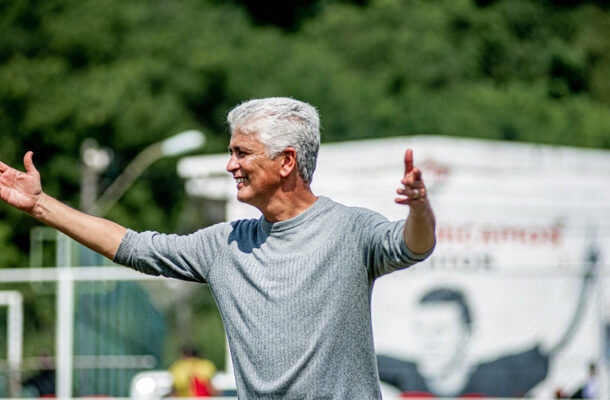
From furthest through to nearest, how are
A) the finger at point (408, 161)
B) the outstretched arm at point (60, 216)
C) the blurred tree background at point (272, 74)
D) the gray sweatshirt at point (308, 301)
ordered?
the blurred tree background at point (272, 74) → the outstretched arm at point (60, 216) → the gray sweatshirt at point (308, 301) → the finger at point (408, 161)

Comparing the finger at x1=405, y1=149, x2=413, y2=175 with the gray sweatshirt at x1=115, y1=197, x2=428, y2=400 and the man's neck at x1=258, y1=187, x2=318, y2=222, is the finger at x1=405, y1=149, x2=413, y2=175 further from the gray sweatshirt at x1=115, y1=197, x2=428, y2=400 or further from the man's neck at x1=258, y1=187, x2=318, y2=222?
the man's neck at x1=258, y1=187, x2=318, y2=222

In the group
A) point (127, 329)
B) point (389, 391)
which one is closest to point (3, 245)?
point (127, 329)

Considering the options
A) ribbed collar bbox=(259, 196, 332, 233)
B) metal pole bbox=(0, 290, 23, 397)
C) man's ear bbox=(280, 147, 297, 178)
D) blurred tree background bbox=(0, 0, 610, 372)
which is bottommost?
metal pole bbox=(0, 290, 23, 397)

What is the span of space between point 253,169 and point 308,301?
45cm

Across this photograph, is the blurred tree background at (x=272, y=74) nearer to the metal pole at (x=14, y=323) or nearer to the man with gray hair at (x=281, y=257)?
the metal pole at (x=14, y=323)

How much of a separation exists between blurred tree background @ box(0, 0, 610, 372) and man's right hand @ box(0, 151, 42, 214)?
29.2m

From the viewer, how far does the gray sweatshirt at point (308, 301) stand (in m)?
4.08

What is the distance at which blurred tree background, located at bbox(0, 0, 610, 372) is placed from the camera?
134 ft

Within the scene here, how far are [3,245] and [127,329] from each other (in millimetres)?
21942

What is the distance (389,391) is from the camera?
1301 centimetres

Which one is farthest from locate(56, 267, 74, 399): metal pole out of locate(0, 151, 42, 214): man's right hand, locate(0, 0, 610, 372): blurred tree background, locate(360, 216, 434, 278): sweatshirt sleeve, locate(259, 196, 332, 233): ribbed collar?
locate(0, 0, 610, 372): blurred tree background

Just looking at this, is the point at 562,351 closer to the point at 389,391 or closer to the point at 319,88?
the point at 389,391

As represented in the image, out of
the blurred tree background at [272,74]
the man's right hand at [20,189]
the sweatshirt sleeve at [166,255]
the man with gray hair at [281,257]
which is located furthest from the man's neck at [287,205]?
the blurred tree background at [272,74]

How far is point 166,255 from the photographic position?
14.4 feet
